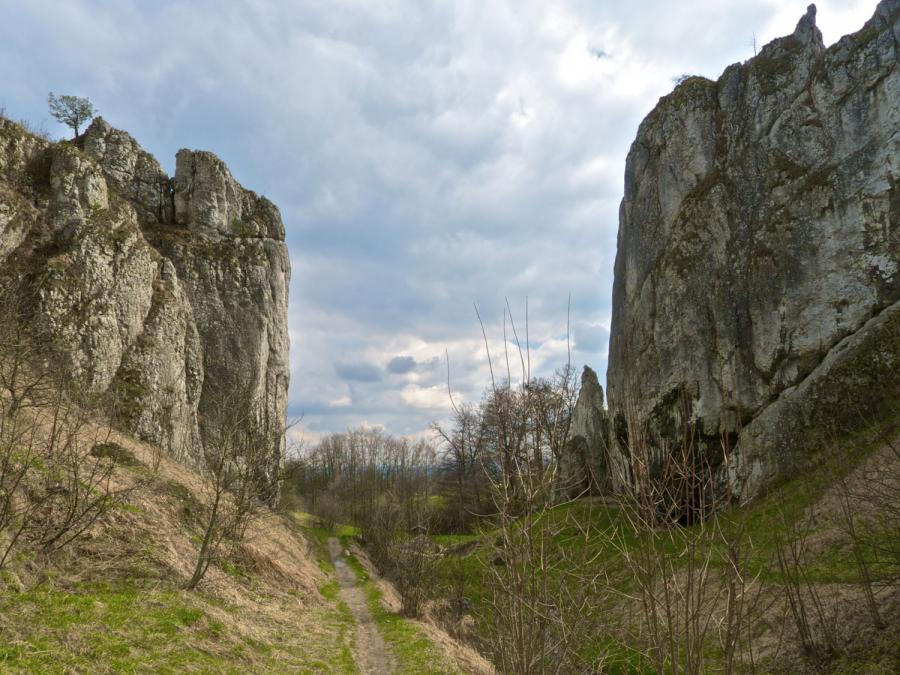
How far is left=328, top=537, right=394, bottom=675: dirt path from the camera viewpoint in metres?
12.2

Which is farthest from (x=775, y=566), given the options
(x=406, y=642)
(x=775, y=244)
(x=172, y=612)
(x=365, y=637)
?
(x=775, y=244)

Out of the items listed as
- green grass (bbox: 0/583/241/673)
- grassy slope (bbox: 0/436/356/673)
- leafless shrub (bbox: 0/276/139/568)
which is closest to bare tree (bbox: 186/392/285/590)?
grassy slope (bbox: 0/436/356/673)

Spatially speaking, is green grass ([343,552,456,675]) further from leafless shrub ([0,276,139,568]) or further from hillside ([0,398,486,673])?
leafless shrub ([0,276,139,568])

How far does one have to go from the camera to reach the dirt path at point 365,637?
39.9 feet

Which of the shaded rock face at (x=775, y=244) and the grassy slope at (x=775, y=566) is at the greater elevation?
the shaded rock face at (x=775, y=244)

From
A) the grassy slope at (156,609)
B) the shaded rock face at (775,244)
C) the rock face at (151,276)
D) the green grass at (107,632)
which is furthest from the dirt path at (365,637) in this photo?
the shaded rock face at (775,244)

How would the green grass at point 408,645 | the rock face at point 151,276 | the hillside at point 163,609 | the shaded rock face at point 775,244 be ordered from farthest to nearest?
the shaded rock face at point 775,244 < the rock face at point 151,276 < the green grass at point 408,645 < the hillside at point 163,609

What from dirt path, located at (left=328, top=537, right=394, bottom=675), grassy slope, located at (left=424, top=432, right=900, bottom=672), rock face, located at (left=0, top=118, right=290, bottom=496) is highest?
rock face, located at (left=0, top=118, right=290, bottom=496)

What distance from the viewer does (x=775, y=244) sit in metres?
27.4

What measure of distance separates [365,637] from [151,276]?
819 inches

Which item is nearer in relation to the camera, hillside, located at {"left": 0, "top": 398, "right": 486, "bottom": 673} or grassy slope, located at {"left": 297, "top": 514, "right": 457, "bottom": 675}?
hillside, located at {"left": 0, "top": 398, "right": 486, "bottom": 673}

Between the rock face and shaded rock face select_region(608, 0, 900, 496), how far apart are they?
2080cm

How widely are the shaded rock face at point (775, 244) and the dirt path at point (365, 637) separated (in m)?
12.2

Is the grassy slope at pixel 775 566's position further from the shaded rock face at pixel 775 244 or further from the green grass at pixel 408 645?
the shaded rock face at pixel 775 244
